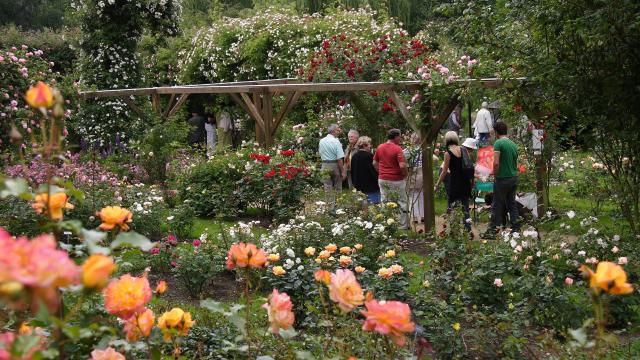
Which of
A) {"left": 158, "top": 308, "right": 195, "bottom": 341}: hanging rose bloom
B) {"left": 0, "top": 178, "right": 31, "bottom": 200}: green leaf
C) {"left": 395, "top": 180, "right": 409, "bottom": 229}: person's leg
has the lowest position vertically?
{"left": 395, "top": 180, "right": 409, "bottom": 229}: person's leg

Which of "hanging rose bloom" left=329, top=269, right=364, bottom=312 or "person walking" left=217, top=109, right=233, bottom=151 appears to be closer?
"hanging rose bloom" left=329, top=269, right=364, bottom=312

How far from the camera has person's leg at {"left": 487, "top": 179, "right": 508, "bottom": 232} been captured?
8.39 metres

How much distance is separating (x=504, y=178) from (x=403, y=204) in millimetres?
1285

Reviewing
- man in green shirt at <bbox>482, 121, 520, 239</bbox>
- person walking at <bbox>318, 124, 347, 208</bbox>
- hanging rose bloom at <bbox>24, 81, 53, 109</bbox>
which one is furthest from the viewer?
person walking at <bbox>318, 124, 347, 208</bbox>

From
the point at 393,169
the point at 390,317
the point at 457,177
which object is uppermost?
the point at 390,317

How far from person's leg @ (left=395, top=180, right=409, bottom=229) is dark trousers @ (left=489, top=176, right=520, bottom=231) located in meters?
1.02

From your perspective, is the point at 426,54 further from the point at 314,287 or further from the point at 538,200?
the point at 314,287

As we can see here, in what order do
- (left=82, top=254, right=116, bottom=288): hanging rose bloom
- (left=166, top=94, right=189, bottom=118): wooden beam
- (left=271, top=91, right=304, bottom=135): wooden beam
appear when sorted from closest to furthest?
(left=82, top=254, right=116, bottom=288): hanging rose bloom < (left=271, top=91, right=304, bottom=135): wooden beam < (left=166, top=94, right=189, bottom=118): wooden beam

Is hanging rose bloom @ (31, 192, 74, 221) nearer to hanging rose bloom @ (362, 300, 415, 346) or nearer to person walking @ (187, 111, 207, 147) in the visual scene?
hanging rose bloom @ (362, 300, 415, 346)

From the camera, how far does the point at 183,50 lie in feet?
64.6

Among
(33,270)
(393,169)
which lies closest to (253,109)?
(393,169)

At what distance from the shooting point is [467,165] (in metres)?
8.66

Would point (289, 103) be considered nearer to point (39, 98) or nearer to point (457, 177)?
point (457, 177)

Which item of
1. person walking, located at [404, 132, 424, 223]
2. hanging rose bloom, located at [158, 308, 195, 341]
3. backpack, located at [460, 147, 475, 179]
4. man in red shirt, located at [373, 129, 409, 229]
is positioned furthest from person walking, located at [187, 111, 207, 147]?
hanging rose bloom, located at [158, 308, 195, 341]
